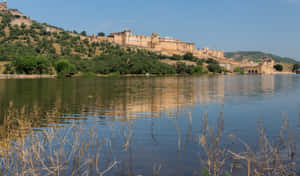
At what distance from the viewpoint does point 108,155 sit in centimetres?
803

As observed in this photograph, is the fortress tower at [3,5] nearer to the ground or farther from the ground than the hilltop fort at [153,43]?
farther from the ground

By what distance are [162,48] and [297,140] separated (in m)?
171

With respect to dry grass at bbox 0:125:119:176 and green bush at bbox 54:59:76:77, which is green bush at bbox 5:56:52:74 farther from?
dry grass at bbox 0:125:119:176

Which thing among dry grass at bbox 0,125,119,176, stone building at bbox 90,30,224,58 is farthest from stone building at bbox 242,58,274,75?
dry grass at bbox 0,125,119,176

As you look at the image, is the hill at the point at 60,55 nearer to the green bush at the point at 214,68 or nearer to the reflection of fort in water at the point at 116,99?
the green bush at the point at 214,68

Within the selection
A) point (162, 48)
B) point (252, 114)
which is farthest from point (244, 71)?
point (252, 114)

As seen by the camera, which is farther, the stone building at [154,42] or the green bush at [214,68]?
the stone building at [154,42]

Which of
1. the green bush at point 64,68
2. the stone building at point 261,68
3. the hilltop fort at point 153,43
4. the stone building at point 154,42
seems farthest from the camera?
the stone building at point 154,42

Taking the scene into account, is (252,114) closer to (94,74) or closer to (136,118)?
(136,118)

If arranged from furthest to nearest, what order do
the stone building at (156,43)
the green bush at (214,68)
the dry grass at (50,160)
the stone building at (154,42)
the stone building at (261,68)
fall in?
the stone building at (154,42) → the stone building at (261,68) → the stone building at (156,43) → the green bush at (214,68) → the dry grass at (50,160)

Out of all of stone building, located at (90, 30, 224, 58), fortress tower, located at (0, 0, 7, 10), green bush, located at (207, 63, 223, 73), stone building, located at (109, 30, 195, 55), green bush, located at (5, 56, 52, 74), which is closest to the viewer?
green bush, located at (5, 56, 52, 74)

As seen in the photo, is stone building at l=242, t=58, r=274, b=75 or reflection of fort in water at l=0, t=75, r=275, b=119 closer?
reflection of fort in water at l=0, t=75, r=275, b=119

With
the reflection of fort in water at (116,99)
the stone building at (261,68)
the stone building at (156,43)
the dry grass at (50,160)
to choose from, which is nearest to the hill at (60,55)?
the stone building at (156,43)

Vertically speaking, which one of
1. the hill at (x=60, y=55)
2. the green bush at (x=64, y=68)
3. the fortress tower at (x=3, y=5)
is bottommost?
the green bush at (x=64, y=68)
